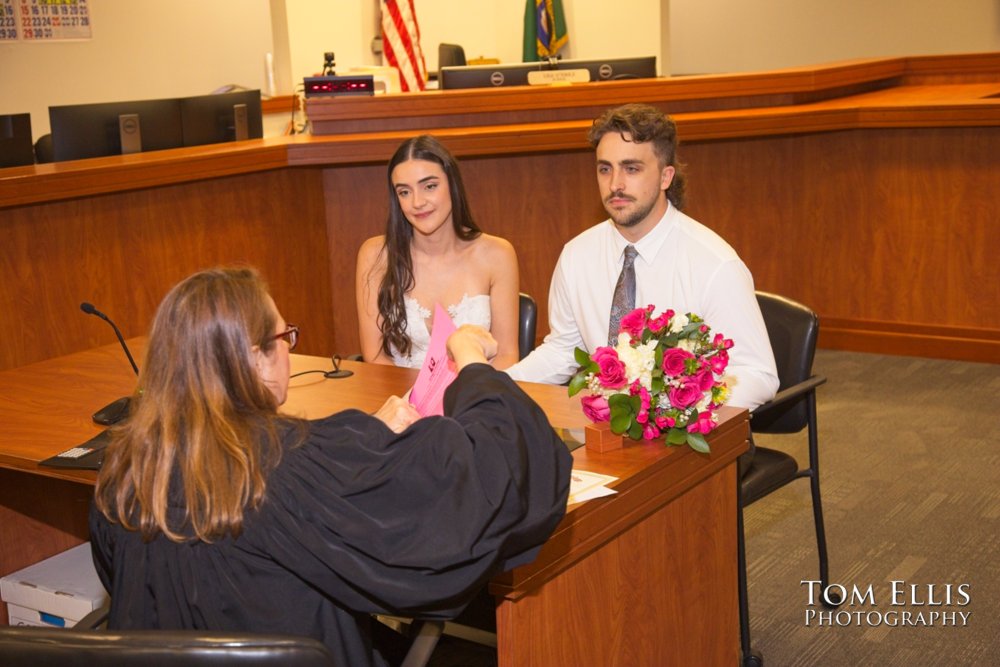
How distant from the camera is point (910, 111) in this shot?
5.49 meters

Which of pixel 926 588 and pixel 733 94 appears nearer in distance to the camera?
pixel 926 588

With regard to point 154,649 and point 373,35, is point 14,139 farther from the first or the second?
point 373,35

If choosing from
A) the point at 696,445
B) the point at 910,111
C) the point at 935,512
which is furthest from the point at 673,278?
the point at 910,111

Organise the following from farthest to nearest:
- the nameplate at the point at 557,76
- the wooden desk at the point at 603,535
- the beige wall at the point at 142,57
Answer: the beige wall at the point at 142,57 → the nameplate at the point at 557,76 → the wooden desk at the point at 603,535

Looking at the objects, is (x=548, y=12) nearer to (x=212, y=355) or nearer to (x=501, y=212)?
(x=501, y=212)

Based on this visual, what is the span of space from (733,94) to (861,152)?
2.35ft

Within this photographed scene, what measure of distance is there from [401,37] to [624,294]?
6.52 meters

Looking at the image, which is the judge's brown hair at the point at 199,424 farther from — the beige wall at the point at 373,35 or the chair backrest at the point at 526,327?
the beige wall at the point at 373,35

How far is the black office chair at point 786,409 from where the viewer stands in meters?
3.06

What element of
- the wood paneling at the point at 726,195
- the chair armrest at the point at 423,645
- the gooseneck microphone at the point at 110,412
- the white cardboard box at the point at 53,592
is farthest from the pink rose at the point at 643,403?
the wood paneling at the point at 726,195

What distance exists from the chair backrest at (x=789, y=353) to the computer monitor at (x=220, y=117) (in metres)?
3.06

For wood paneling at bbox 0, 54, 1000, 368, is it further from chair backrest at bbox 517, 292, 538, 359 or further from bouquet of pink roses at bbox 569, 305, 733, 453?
bouquet of pink roses at bbox 569, 305, 733, 453

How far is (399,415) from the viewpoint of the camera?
2.37m

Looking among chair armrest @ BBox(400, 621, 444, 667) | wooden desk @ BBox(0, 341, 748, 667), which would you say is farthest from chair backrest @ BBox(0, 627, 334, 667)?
wooden desk @ BBox(0, 341, 748, 667)
